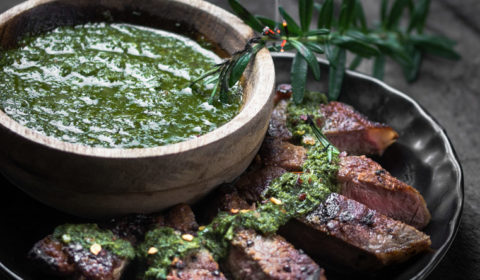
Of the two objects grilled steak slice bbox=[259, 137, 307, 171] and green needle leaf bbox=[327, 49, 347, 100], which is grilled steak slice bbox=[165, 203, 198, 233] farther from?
green needle leaf bbox=[327, 49, 347, 100]

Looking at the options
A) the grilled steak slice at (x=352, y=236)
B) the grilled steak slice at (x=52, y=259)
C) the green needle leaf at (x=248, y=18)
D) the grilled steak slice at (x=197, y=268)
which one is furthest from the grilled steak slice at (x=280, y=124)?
the grilled steak slice at (x=52, y=259)

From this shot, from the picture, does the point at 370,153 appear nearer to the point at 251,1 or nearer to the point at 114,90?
the point at 114,90

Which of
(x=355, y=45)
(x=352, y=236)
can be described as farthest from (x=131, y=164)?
(x=355, y=45)

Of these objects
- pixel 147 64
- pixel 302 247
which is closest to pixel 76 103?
pixel 147 64

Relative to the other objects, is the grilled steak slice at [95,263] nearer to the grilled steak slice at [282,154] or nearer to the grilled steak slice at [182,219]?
the grilled steak slice at [182,219]

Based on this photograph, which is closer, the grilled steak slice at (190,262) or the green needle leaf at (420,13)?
the grilled steak slice at (190,262)

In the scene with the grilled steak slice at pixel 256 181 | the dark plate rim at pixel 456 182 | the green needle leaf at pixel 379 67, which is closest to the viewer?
the dark plate rim at pixel 456 182

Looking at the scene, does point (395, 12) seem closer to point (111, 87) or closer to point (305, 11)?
point (305, 11)
